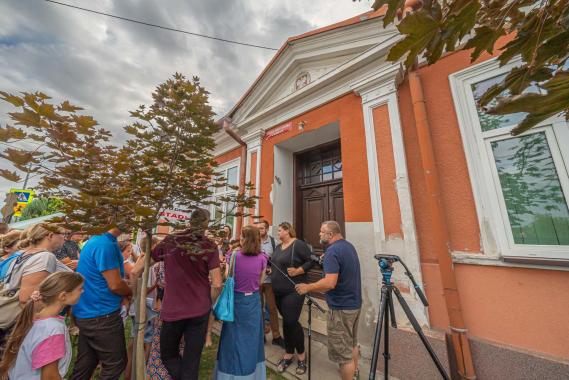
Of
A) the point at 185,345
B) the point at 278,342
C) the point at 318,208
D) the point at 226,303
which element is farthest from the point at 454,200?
the point at 185,345

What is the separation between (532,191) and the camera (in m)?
2.45

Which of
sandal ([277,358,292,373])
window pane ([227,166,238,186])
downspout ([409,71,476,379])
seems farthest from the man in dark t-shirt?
window pane ([227,166,238,186])

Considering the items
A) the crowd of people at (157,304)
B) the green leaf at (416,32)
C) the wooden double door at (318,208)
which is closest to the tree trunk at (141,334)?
the crowd of people at (157,304)

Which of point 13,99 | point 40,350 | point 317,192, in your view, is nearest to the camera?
point 13,99

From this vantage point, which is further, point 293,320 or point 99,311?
point 293,320

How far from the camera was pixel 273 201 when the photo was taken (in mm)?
5012

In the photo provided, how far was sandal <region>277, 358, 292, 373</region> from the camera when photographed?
284cm

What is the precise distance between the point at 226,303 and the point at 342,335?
1.33 metres

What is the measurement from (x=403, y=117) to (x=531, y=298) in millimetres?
2607

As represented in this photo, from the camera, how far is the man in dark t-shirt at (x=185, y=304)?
2078mm

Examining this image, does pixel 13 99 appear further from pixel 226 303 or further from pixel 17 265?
pixel 226 303

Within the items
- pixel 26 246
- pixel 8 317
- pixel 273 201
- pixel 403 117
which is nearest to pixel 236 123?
pixel 273 201

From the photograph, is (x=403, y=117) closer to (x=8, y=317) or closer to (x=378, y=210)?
(x=378, y=210)

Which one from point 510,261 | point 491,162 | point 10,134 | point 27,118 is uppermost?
point 491,162
